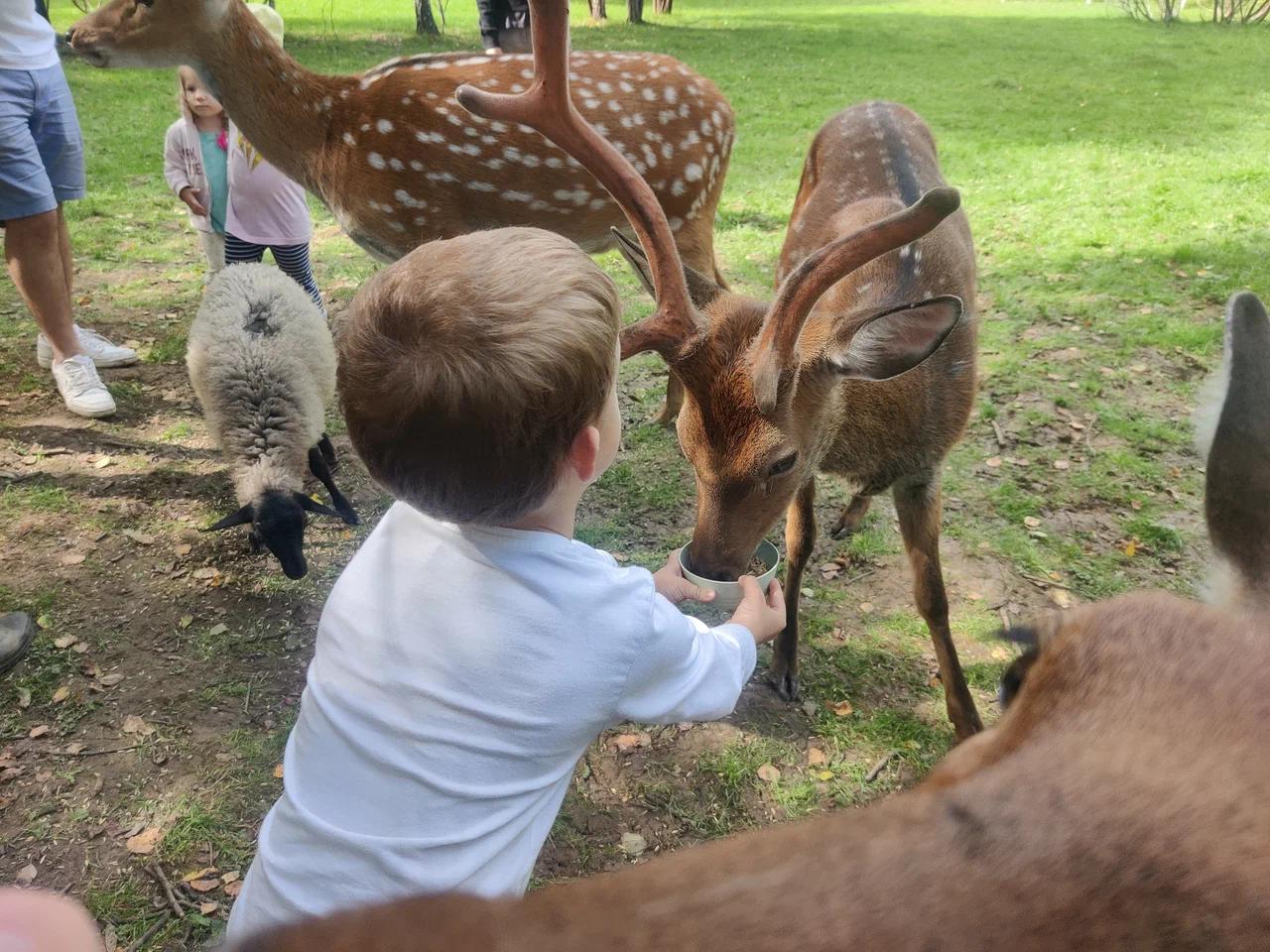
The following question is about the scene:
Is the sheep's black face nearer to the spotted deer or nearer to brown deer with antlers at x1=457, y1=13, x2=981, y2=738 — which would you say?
the spotted deer

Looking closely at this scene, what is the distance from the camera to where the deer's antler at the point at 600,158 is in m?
2.61

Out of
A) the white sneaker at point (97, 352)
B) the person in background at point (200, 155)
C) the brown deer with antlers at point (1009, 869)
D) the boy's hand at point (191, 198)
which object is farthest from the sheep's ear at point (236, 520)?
the brown deer with antlers at point (1009, 869)

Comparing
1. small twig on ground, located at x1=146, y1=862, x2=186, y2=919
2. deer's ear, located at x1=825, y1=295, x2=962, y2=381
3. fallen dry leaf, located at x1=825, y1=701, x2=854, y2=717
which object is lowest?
small twig on ground, located at x1=146, y1=862, x2=186, y2=919

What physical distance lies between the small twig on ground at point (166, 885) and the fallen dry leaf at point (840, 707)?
2.41m

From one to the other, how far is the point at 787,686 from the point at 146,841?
2.41 metres

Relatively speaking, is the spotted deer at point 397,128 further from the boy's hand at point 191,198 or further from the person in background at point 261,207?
the boy's hand at point 191,198

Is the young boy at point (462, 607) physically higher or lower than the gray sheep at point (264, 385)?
higher

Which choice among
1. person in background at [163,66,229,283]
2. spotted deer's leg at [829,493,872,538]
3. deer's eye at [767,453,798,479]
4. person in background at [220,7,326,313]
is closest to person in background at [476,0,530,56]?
person in background at [220,7,326,313]

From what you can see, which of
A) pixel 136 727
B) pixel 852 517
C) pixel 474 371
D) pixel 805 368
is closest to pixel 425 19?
pixel 852 517

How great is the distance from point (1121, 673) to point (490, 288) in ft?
3.58

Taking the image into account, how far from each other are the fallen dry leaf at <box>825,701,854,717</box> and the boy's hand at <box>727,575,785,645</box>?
136 centimetres

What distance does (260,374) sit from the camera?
14.1ft

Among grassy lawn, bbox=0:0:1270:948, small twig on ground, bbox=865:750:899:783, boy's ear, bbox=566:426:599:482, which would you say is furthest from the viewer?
small twig on ground, bbox=865:750:899:783

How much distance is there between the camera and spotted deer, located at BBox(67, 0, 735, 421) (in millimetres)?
4262
